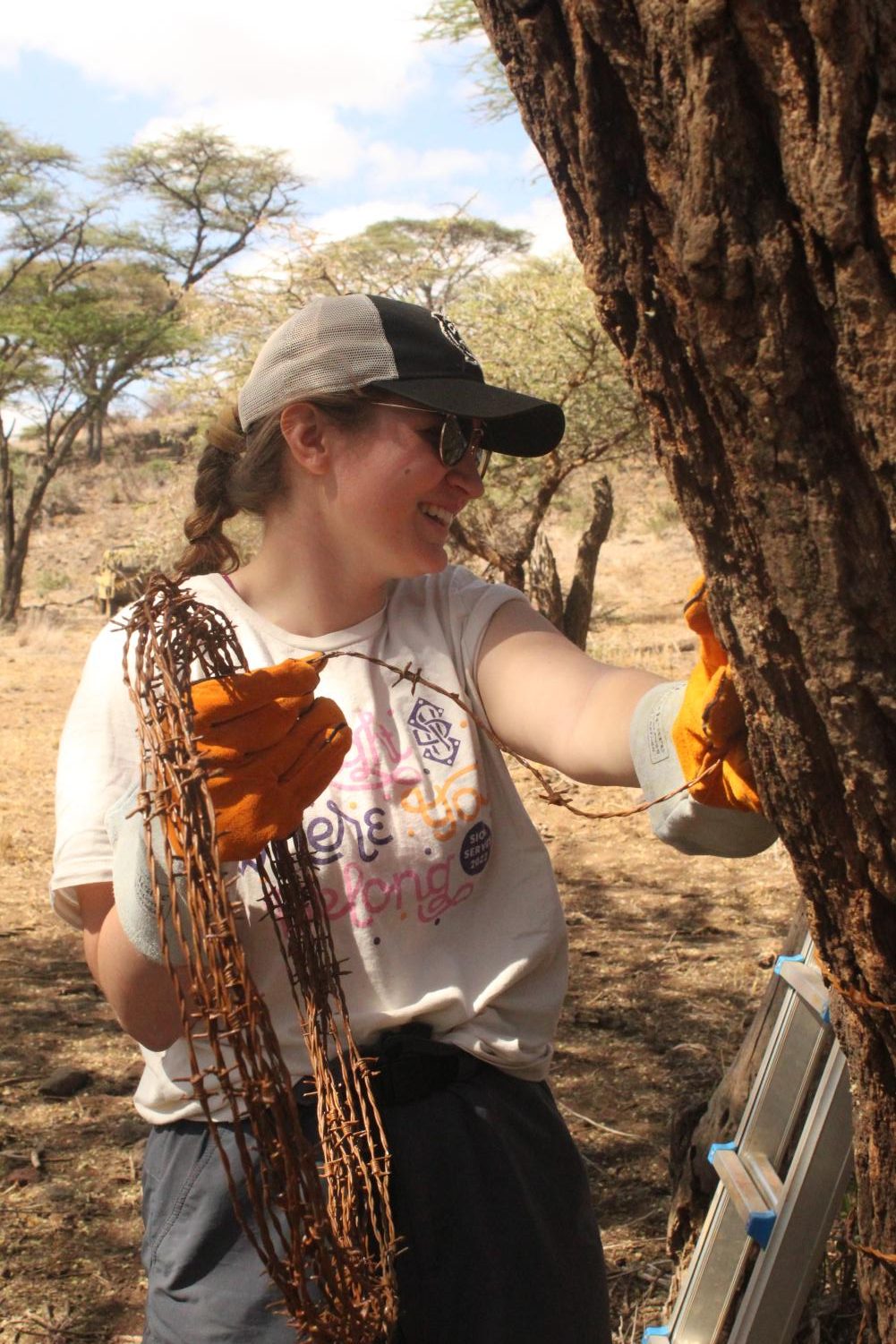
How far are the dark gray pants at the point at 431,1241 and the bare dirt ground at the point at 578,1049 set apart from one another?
87 centimetres

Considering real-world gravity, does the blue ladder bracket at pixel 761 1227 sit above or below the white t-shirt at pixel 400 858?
below

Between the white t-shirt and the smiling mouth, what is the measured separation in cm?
13

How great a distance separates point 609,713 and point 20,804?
577 centimetres

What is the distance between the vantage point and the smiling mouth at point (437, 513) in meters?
1.62

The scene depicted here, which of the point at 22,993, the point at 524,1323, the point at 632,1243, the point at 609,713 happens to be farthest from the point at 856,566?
the point at 22,993

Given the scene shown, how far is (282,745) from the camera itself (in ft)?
4.39

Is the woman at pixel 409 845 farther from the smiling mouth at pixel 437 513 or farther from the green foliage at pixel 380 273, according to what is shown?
the green foliage at pixel 380 273

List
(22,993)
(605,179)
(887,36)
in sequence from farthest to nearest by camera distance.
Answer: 1. (22,993)
2. (605,179)
3. (887,36)

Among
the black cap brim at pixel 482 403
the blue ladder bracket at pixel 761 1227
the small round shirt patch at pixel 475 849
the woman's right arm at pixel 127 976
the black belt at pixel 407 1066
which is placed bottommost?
the blue ladder bracket at pixel 761 1227

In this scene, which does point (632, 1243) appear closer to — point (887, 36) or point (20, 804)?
point (887, 36)

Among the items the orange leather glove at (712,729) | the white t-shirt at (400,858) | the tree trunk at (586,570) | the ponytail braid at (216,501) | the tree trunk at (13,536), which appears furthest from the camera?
the tree trunk at (13,536)

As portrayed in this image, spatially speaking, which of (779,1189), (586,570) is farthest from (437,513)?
(586,570)

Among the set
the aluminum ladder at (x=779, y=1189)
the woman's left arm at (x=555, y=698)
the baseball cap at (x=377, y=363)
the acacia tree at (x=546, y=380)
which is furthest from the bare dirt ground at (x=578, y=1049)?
the acacia tree at (x=546, y=380)

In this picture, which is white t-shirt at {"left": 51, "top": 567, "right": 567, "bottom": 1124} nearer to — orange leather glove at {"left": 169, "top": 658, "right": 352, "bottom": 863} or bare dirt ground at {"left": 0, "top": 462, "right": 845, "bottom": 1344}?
orange leather glove at {"left": 169, "top": 658, "right": 352, "bottom": 863}
